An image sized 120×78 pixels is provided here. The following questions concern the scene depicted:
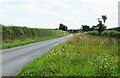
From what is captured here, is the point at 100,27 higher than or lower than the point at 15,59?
lower

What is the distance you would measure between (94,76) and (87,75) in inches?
16.9

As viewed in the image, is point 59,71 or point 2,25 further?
point 2,25

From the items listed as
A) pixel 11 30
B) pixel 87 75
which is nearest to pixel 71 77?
pixel 87 75

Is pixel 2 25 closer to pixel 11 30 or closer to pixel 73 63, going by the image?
pixel 11 30

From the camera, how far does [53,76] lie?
13.1 meters

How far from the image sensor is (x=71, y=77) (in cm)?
1283

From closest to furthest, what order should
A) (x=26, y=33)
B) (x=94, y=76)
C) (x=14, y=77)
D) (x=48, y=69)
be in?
(x=94, y=76)
(x=14, y=77)
(x=48, y=69)
(x=26, y=33)

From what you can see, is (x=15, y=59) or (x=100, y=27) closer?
(x=15, y=59)

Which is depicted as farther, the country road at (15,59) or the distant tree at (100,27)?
the distant tree at (100,27)

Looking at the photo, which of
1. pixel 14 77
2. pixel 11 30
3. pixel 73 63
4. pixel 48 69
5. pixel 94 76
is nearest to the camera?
pixel 94 76

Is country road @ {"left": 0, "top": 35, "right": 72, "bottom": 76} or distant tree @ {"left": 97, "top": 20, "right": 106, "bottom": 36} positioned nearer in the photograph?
country road @ {"left": 0, "top": 35, "right": 72, "bottom": 76}

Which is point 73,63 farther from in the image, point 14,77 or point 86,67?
point 14,77

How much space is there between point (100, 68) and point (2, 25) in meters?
37.7

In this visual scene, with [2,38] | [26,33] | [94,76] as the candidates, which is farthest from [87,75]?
[26,33]
